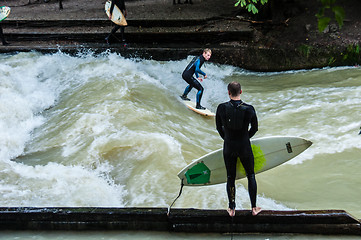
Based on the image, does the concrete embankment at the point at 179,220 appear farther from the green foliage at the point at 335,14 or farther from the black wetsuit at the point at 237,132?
the green foliage at the point at 335,14

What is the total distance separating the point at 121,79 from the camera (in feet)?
26.3

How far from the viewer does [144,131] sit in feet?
19.5

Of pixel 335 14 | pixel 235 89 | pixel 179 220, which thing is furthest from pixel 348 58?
pixel 335 14

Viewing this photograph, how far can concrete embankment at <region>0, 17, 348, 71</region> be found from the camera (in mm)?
9328

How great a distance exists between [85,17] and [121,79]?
13.2ft

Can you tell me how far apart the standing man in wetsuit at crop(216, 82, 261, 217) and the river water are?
75 centimetres

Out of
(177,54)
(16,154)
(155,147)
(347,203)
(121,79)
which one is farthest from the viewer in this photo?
(177,54)

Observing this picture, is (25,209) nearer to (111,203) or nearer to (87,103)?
(111,203)

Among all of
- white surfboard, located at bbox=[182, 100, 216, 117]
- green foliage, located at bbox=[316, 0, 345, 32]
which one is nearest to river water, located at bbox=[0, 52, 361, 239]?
white surfboard, located at bbox=[182, 100, 216, 117]

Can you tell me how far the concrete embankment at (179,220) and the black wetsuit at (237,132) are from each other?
0.19m

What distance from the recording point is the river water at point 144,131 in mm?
4602

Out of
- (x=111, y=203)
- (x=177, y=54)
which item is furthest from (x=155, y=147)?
(x=177, y=54)

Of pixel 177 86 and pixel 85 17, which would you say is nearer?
pixel 177 86

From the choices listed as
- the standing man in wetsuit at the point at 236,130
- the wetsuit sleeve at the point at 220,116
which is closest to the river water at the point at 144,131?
the standing man in wetsuit at the point at 236,130
